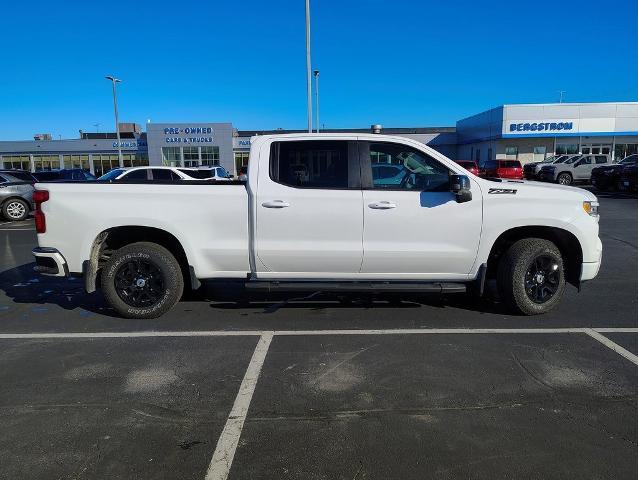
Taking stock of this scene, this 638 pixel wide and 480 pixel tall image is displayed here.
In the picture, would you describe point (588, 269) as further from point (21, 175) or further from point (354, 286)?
point (21, 175)

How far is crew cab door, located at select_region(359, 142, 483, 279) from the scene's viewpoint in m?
5.15

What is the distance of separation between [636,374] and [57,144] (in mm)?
71964

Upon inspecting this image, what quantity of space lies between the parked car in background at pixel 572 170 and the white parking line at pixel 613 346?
90.2 ft

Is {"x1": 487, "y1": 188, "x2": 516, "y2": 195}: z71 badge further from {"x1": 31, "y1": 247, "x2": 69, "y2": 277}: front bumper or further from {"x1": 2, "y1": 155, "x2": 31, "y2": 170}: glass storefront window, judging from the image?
{"x1": 2, "y1": 155, "x2": 31, "y2": 170}: glass storefront window

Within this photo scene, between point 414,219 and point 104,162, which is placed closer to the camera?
point 414,219

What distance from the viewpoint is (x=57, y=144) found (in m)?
64.5

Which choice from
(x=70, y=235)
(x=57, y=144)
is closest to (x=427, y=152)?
(x=70, y=235)

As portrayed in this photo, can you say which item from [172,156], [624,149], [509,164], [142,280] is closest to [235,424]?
[142,280]

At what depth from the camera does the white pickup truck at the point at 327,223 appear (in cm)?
516

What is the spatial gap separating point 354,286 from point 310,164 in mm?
1382

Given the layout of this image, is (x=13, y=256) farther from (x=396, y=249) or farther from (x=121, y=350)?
(x=396, y=249)

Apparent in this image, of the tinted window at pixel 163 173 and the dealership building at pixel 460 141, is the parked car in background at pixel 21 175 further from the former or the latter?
the dealership building at pixel 460 141

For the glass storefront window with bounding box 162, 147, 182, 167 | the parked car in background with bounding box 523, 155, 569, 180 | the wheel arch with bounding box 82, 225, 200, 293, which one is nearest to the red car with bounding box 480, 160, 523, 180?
the parked car in background with bounding box 523, 155, 569, 180

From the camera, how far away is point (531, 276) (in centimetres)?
545
